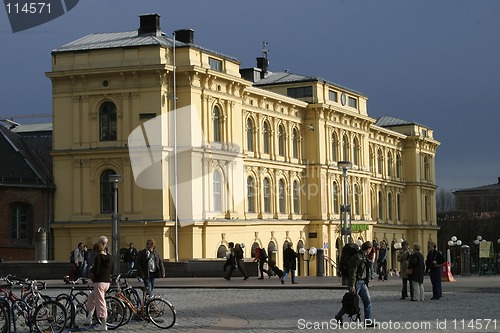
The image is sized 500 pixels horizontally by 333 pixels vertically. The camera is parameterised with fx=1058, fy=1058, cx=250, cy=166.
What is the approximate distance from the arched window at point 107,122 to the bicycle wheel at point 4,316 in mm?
40486

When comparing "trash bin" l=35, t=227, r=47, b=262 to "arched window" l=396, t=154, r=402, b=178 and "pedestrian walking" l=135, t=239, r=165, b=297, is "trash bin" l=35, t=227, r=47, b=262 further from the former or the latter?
"arched window" l=396, t=154, r=402, b=178

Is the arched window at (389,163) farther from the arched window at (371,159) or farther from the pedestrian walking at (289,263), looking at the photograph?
the pedestrian walking at (289,263)

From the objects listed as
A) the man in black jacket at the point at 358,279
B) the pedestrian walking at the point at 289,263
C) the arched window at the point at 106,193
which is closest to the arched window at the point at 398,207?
the arched window at the point at 106,193

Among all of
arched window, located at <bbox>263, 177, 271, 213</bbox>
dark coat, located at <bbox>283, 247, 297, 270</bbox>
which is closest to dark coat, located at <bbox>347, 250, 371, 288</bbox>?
dark coat, located at <bbox>283, 247, 297, 270</bbox>

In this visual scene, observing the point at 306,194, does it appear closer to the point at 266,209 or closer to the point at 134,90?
the point at 266,209

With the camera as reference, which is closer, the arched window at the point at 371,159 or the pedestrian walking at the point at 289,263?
the pedestrian walking at the point at 289,263

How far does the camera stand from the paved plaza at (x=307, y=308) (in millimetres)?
23219

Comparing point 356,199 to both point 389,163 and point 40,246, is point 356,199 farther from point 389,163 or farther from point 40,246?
point 40,246

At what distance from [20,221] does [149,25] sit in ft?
47.3

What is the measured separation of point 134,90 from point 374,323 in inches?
→ 1566

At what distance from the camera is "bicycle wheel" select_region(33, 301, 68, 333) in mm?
22109

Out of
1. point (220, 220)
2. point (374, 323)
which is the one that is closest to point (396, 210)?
point (220, 220)

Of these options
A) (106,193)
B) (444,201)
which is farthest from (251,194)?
(444,201)

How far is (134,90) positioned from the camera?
6103cm
